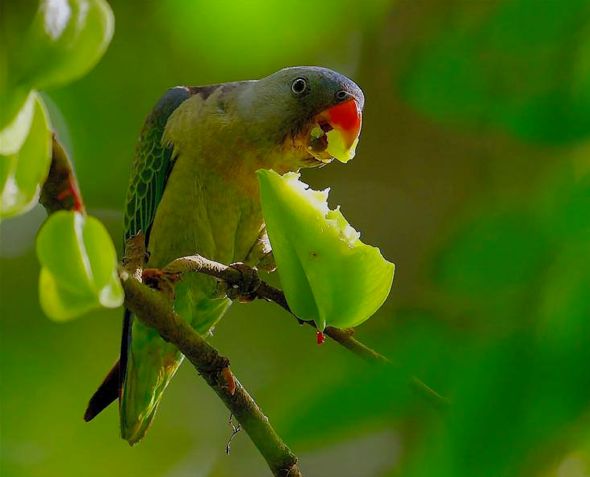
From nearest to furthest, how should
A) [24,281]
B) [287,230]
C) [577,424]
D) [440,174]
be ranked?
[577,424] → [287,230] → [440,174] → [24,281]

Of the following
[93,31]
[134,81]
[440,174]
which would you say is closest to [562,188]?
[93,31]

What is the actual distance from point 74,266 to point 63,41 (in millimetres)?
120

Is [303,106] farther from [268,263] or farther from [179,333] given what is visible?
[179,333]

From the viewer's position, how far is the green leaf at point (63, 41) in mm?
349

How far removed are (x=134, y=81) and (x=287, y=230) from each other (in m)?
0.83

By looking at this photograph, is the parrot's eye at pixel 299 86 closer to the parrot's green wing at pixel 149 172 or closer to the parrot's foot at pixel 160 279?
the parrot's green wing at pixel 149 172

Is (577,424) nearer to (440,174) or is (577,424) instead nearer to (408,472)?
(408,472)

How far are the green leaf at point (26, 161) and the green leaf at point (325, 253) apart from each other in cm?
31

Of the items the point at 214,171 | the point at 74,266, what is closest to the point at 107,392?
the point at 214,171

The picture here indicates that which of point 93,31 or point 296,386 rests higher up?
point 93,31

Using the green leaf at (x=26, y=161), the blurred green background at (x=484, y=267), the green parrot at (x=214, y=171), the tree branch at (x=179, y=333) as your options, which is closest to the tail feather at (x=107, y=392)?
the green parrot at (x=214, y=171)

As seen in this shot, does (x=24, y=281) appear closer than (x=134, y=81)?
No

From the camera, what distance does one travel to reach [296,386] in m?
0.41

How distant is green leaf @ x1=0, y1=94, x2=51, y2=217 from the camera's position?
1.15ft
